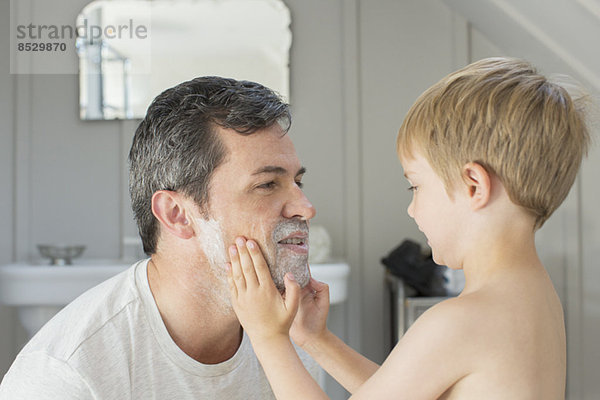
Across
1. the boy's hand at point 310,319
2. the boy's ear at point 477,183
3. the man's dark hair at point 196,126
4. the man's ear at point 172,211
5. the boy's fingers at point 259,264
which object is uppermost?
the man's dark hair at point 196,126

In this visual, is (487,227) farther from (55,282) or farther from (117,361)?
(55,282)

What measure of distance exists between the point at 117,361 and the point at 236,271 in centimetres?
27

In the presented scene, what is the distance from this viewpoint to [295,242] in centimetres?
129

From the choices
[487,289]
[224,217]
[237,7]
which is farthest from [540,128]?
[237,7]

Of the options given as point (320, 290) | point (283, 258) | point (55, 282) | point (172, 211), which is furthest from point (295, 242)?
point (55, 282)

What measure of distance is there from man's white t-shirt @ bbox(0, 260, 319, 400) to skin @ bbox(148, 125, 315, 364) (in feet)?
0.20

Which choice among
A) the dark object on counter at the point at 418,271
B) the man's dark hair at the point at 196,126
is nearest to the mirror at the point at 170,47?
the dark object on counter at the point at 418,271

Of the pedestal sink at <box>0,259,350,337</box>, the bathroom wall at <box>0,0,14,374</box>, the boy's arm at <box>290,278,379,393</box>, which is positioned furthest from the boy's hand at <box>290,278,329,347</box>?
the bathroom wall at <box>0,0,14,374</box>

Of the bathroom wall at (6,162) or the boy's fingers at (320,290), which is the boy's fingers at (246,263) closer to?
the boy's fingers at (320,290)

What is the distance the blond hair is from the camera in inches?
38.8

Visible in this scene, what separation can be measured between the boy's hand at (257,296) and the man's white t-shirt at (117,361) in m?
0.15

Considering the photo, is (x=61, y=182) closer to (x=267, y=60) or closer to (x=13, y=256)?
(x=13, y=256)

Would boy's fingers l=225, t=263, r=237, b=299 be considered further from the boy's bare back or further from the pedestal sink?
the pedestal sink

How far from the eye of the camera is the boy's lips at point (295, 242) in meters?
1.27
